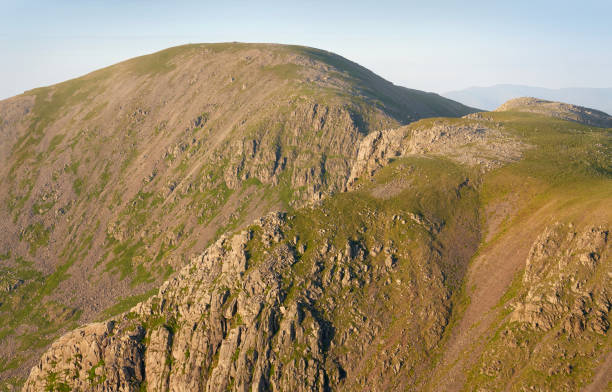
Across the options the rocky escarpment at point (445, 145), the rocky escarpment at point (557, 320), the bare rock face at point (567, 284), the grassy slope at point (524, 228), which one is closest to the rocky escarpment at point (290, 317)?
the grassy slope at point (524, 228)

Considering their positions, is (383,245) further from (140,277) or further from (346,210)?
(140,277)

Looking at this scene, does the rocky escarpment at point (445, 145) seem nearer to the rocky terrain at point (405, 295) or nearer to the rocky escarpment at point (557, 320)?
the rocky terrain at point (405, 295)

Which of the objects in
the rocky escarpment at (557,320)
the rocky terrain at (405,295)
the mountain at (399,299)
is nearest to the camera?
the rocky escarpment at (557,320)

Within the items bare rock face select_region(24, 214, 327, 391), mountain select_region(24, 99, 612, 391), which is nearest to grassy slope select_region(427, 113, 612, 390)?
mountain select_region(24, 99, 612, 391)

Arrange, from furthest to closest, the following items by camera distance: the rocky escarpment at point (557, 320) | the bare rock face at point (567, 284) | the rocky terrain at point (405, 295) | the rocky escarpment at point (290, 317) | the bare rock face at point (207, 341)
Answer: the bare rock face at point (207, 341) < the rocky escarpment at point (290, 317) < the rocky terrain at point (405, 295) < the bare rock face at point (567, 284) < the rocky escarpment at point (557, 320)

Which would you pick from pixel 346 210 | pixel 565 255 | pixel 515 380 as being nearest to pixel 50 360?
pixel 346 210

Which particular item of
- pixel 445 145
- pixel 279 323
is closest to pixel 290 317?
pixel 279 323

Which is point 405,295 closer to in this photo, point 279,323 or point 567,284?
point 279,323
